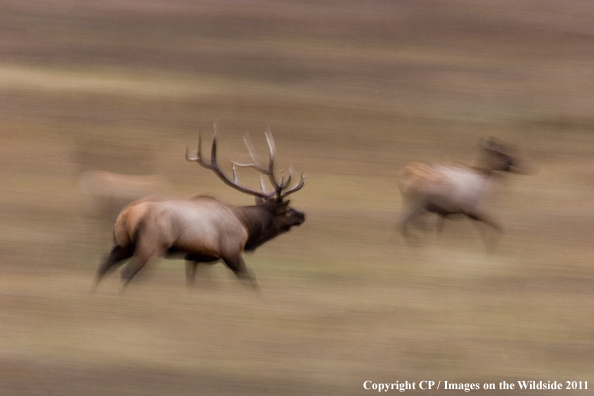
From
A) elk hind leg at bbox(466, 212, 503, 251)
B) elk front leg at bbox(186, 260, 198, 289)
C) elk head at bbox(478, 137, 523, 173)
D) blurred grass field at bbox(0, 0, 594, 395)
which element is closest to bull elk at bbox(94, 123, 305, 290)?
elk front leg at bbox(186, 260, 198, 289)

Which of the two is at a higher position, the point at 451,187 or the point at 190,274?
the point at 451,187

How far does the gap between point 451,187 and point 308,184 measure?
7.83 ft

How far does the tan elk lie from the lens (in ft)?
28.8

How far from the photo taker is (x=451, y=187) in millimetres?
8750

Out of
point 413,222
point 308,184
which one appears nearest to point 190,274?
point 413,222

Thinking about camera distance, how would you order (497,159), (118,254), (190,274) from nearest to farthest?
(118,254) < (190,274) < (497,159)

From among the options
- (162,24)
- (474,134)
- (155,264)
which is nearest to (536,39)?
(474,134)

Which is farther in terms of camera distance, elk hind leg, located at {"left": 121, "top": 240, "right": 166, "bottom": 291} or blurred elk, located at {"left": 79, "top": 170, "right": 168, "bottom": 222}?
blurred elk, located at {"left": 79, "top": 170, "right": 168, "bottom": 222}

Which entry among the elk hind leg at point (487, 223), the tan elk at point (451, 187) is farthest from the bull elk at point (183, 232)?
the elk hind leg at point (487, 223)

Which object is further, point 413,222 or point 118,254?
Answer: point 413,222

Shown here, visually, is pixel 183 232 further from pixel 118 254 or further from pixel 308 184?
pixel 308 184

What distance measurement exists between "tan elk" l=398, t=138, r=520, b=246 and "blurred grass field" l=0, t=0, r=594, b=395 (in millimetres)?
284

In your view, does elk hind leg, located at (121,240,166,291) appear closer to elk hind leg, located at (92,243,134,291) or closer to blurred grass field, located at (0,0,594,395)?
elk hind leg, located at (92,243,134,291)

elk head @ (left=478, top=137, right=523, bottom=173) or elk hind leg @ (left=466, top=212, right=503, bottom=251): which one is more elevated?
elk head @ (left=478, top=137, right=523, bottom=173)
